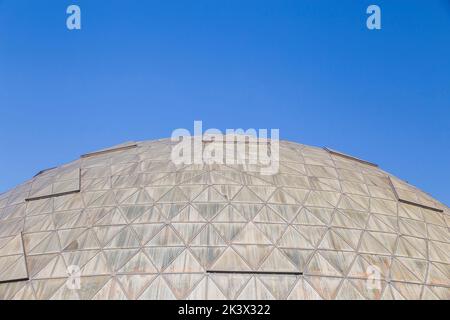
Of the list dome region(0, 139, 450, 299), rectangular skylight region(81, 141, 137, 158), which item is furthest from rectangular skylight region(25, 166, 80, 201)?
rectangular skylight region(81, 141, 137, 158)

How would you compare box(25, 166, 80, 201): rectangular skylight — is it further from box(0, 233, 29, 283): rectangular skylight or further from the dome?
box(0, 233, 29, 283): rectangular skylight

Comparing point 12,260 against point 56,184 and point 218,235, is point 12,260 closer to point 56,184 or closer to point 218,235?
point 56,184

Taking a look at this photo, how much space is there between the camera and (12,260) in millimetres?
25422

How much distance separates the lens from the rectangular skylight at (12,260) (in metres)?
24.3

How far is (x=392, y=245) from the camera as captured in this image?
26.4 metres

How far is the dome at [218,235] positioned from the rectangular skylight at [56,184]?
0.14 metres

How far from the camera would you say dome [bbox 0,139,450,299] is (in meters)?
22.9

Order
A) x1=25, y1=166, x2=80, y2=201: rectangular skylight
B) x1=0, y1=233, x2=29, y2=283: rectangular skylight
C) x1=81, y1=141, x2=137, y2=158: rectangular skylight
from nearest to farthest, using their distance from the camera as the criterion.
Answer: x1=0, y1=233, x2=29, y2=283: rectangular skylight → x1=25, y1=166, x2=80, y2=201: rectangular skylight → x1=81, y1=141, x2=137, y2=158: rectangular skylight

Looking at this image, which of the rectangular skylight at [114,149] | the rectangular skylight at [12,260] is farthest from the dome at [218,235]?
the rectangular skylight at [114,149]

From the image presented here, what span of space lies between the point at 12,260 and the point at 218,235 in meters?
11.1

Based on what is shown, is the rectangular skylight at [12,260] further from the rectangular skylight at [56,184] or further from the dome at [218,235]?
the rectangular skylight at [56,184]

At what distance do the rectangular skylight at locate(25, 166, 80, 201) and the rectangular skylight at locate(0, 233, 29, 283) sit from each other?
154 inches
